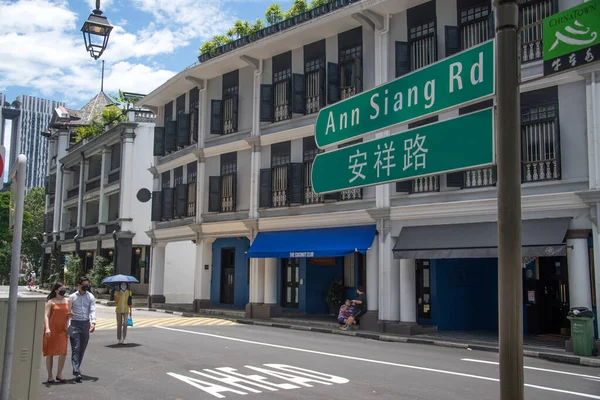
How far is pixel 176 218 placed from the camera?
30.6m

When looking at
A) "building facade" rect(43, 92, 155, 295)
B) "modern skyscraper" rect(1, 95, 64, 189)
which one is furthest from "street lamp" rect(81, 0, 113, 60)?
"building facade" rect(43, 92, 155, 295)

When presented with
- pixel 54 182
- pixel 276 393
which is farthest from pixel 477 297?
pixel 54 182

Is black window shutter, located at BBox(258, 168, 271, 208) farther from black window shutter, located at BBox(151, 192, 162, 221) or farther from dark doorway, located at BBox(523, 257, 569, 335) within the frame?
dark doorway, located at BBox(523, 257, 569, 335)

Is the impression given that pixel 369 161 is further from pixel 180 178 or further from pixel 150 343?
pixel 180 178

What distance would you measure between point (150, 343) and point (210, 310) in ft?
38.8

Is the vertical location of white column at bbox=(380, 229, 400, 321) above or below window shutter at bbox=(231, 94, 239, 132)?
below

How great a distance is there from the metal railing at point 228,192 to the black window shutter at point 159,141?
20.5ft

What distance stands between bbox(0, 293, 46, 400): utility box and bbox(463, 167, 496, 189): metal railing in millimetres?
13352

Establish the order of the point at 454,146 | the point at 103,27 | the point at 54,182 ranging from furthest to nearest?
1. the point at 54,182
2. the point at 103,27
3. the point at 454,146

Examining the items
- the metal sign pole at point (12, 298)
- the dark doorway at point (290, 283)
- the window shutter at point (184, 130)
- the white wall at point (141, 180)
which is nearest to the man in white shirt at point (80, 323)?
the metal sign pole at point (12, 298)

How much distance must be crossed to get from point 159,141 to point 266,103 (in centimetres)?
964

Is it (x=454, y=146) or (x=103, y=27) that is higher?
(x=103, y=27)

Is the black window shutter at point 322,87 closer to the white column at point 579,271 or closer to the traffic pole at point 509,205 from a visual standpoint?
the white column at point 579,271

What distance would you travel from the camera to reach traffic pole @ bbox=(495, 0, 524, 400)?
348cm
